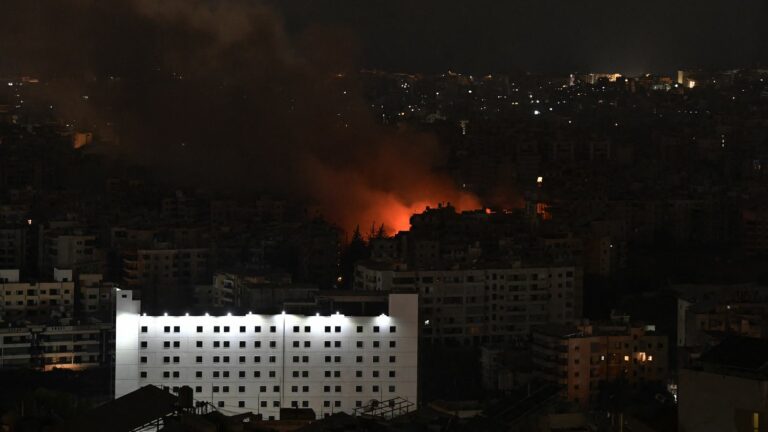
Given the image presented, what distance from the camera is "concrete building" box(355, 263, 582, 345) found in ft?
35.6

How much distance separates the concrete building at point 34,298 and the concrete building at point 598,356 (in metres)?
2.71

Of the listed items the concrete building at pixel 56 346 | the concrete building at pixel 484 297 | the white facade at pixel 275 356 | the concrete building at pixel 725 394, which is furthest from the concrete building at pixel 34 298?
the concrete building at pixel 725 394

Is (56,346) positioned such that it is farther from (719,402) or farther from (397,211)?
(719,402)

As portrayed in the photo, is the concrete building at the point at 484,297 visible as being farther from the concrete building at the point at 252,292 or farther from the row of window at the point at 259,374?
the row of window at the point at 259,374

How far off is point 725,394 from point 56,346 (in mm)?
7021

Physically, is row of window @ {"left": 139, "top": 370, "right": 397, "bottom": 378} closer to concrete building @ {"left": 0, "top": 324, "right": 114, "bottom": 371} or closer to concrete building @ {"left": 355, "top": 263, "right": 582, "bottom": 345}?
concrete building @ {"left": 0, "top": 324, "right": 114, "bottom": 371}

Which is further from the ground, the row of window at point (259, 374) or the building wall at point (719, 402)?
the building wall at point (719, 402)

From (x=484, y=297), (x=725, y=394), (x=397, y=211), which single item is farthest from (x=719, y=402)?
(x=397, y=211)

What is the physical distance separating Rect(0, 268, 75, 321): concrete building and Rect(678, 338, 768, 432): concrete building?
25.2ft

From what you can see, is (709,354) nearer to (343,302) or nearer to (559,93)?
(343,302)

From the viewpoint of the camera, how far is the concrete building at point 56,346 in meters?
9.73

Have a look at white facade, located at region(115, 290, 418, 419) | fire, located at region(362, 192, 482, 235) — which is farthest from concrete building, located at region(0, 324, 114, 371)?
fire, located at region(362, 192, 482, 235)

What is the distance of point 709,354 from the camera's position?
3279mm

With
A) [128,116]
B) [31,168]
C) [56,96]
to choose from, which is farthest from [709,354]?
[56,96]
